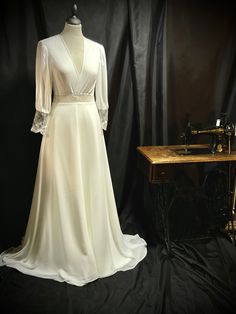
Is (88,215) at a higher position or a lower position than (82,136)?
lower

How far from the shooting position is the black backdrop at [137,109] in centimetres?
165

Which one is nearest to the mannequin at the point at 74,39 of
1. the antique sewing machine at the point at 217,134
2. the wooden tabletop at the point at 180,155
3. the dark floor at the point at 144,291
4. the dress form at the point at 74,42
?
the dress form at the point at 74,42

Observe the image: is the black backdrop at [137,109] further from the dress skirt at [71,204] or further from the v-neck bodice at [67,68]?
the v-neck bodice at [67,68]

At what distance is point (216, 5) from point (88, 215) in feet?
5.64

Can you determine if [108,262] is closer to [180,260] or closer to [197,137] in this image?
[180,260]

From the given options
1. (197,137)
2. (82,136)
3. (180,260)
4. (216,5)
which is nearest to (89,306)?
(180,260)

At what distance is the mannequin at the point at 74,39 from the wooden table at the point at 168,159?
2.38 feet

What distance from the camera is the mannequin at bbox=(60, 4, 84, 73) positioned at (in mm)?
1623

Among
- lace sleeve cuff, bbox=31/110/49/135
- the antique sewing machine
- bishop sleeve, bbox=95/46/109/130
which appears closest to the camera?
lace sleeve cuff, bbox=31/110/49/135

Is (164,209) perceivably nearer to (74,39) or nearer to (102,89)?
(102,89)

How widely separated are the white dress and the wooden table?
30 centimetres

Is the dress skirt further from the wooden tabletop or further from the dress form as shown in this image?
the wooden tabletop

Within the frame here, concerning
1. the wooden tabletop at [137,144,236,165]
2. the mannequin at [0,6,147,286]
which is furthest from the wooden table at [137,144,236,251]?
the mannequin at [0,6,147,286]

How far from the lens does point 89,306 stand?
1.54 metres
